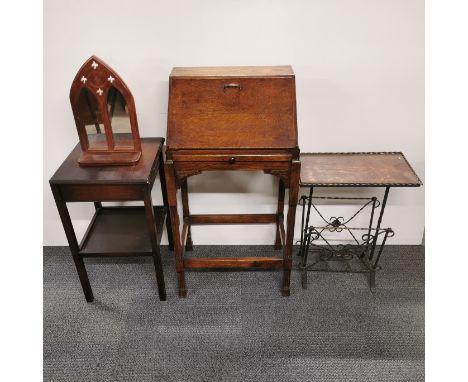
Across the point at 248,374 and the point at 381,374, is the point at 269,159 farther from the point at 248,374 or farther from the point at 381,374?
the point at 381,374

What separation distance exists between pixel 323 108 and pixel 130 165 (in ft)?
3.83

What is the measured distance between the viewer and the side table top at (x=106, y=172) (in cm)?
197

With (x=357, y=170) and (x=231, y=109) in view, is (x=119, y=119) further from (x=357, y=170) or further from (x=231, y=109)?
(x=357, y=170)

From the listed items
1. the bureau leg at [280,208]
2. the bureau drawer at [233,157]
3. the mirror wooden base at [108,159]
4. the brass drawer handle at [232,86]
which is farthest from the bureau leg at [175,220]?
the bureau leg at [280,208]

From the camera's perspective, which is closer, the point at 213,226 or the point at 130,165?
the point at 130,165

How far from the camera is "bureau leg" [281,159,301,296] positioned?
1.98 meters

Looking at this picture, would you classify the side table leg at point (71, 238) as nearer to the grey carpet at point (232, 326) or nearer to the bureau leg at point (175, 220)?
the grey carpet at point (232, 326)

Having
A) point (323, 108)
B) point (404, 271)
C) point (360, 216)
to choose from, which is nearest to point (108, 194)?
point (323, 108)

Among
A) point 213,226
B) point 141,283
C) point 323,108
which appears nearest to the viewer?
point 323,108

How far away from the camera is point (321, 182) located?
2.16 m

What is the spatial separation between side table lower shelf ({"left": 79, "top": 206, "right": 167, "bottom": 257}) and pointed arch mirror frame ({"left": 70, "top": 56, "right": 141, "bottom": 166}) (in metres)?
0.53

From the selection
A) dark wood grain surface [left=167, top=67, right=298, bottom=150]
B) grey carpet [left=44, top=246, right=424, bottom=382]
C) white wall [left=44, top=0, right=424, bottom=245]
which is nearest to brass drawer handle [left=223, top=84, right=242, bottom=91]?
dark wood grain surface [left=167, top=67, right=298, bottom=150]

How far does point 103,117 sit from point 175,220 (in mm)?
662

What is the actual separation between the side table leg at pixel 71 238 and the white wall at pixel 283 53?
57 cm
